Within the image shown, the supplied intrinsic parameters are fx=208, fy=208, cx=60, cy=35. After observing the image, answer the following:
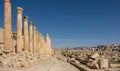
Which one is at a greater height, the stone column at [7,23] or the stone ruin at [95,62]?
the stone column at [7,23]

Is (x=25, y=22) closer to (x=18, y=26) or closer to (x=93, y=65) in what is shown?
(x=18, y=26)

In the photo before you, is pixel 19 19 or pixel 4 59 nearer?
pixel 4 59

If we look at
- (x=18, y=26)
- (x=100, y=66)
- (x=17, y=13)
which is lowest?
(x=100, y=66)

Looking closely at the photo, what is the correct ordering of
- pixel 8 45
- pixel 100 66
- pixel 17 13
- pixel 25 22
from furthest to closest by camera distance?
pixel 25 22
pixel 17 13
pixel 8 45
pixel 100 66

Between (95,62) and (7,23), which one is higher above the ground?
(7,23)

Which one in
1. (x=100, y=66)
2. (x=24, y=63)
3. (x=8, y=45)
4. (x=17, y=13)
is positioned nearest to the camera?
(x=100, y=66)

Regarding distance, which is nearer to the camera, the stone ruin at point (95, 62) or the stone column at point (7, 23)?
the stone ruin at point (95, 62)

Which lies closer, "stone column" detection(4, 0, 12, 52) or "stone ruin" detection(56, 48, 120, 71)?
"stone ruin" detection(56, 48, 120, 71)

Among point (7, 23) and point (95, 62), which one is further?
point (7, 23)

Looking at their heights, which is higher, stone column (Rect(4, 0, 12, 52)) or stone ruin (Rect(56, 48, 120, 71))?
stone column (Rect(4, 0, 12, 52))

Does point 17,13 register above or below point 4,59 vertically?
above

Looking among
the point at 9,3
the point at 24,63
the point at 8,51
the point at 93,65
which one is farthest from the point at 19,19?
the point at 93,65

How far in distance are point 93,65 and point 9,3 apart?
8.73m

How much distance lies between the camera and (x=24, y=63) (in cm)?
1603
